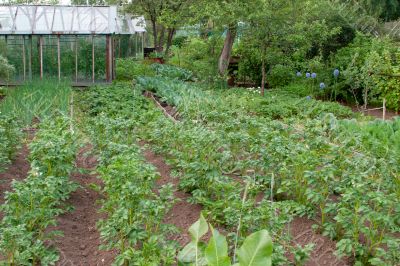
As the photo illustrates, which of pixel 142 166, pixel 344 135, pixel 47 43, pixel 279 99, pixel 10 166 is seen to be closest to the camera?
pixel 142 166

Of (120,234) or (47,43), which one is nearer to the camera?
(120,234)

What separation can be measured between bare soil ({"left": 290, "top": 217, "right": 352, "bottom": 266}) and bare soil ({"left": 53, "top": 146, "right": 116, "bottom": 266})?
1665mm

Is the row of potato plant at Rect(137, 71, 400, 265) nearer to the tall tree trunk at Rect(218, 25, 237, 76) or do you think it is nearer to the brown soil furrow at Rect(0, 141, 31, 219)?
the brown soil furrow at Rect(0, 141, 31, 219)

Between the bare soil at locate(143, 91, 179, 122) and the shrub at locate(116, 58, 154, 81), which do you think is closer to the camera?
the bare soil at locate(143, 91, 179, 122)

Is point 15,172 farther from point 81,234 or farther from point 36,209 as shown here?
point 36,209

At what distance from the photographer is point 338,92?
16297mm

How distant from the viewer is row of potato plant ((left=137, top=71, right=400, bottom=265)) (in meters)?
4.68

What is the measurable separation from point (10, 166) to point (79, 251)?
2.76m

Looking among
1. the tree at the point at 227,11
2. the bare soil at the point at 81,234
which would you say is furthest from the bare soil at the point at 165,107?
the bare soil at the point at 81,234

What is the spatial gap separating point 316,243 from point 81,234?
2187 millimetres

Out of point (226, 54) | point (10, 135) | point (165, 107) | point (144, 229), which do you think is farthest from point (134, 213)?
point (226, 54)

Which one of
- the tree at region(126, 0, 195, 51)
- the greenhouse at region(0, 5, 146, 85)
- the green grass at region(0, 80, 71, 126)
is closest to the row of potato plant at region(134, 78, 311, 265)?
the green grass at region(0, 80, 71, 126)

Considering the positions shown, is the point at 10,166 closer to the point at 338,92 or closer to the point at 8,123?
the point at 8,123

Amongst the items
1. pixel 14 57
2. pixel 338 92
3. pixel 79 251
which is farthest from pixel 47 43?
pixel 79 251
